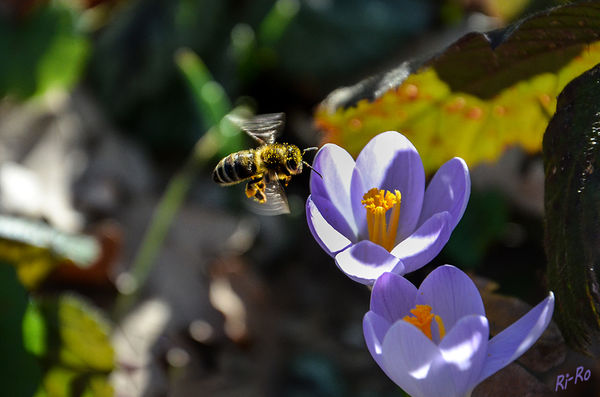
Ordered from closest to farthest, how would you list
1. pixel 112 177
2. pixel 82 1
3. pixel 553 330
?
pixel 553 330 → pixel 112 177 → pixel 82 1

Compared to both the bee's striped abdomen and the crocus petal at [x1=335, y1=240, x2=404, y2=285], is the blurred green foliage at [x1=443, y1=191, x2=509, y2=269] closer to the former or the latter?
the bee's striped abdomen

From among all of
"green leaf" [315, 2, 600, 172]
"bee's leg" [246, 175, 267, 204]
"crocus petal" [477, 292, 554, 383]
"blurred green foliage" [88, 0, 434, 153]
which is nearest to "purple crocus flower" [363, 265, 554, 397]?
"crocus petal" [477, 292, 554, 383]

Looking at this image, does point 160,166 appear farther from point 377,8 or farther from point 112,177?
point 377,8

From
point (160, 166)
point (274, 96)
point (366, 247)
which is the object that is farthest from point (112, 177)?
point (366, 247)

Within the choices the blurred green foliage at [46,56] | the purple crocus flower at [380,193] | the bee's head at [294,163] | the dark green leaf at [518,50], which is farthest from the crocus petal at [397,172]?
the blurred green foliage at [46,56]

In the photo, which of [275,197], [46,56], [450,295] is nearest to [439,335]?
[450,295]

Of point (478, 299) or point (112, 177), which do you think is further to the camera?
point (112, 177)
